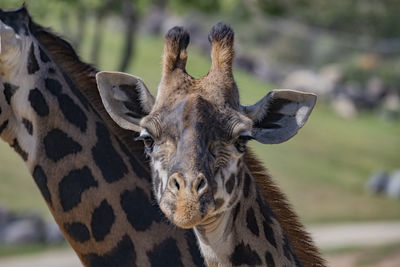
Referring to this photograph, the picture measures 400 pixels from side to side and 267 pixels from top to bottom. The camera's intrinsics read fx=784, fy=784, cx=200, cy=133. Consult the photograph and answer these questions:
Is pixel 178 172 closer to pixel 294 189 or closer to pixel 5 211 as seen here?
pixel 5 211

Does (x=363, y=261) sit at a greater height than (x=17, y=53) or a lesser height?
lesser

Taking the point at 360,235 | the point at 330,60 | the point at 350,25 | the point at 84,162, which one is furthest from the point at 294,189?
the point at 350,25

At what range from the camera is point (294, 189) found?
82.3 feet

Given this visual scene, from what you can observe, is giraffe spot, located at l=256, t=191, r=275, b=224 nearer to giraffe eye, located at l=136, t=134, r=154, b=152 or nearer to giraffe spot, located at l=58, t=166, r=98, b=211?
giraffe eye, located at l=136, t=134, r=154, b=152

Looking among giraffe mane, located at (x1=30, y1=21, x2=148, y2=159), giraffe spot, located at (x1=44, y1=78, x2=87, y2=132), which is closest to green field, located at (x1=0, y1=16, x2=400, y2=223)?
giraffe mane, located at (x1=30, y1=21, x2=148, y2=159)

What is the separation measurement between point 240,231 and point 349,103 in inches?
1362

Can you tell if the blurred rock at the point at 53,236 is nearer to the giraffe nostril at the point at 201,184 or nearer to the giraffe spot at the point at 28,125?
the giraffe spot at the point at 28,125

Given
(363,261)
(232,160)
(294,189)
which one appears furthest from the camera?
(294,189)

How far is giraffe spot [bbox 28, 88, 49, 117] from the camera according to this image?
5.57 m

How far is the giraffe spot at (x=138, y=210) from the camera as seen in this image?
5500 millimetres

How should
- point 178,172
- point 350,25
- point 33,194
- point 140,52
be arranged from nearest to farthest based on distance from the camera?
point 178,172 < point 33,194 < point 140,52 < point 350,25

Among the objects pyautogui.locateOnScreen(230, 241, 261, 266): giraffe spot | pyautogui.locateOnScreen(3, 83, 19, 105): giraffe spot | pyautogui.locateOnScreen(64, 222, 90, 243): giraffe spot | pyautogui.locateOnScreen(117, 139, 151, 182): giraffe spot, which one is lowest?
pyautogui.locateOnScreen(64, 222, 90, 243): giraffe spot

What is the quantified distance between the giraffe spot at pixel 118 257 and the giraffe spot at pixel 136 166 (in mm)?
483

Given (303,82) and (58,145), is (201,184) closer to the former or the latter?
(58,145)
